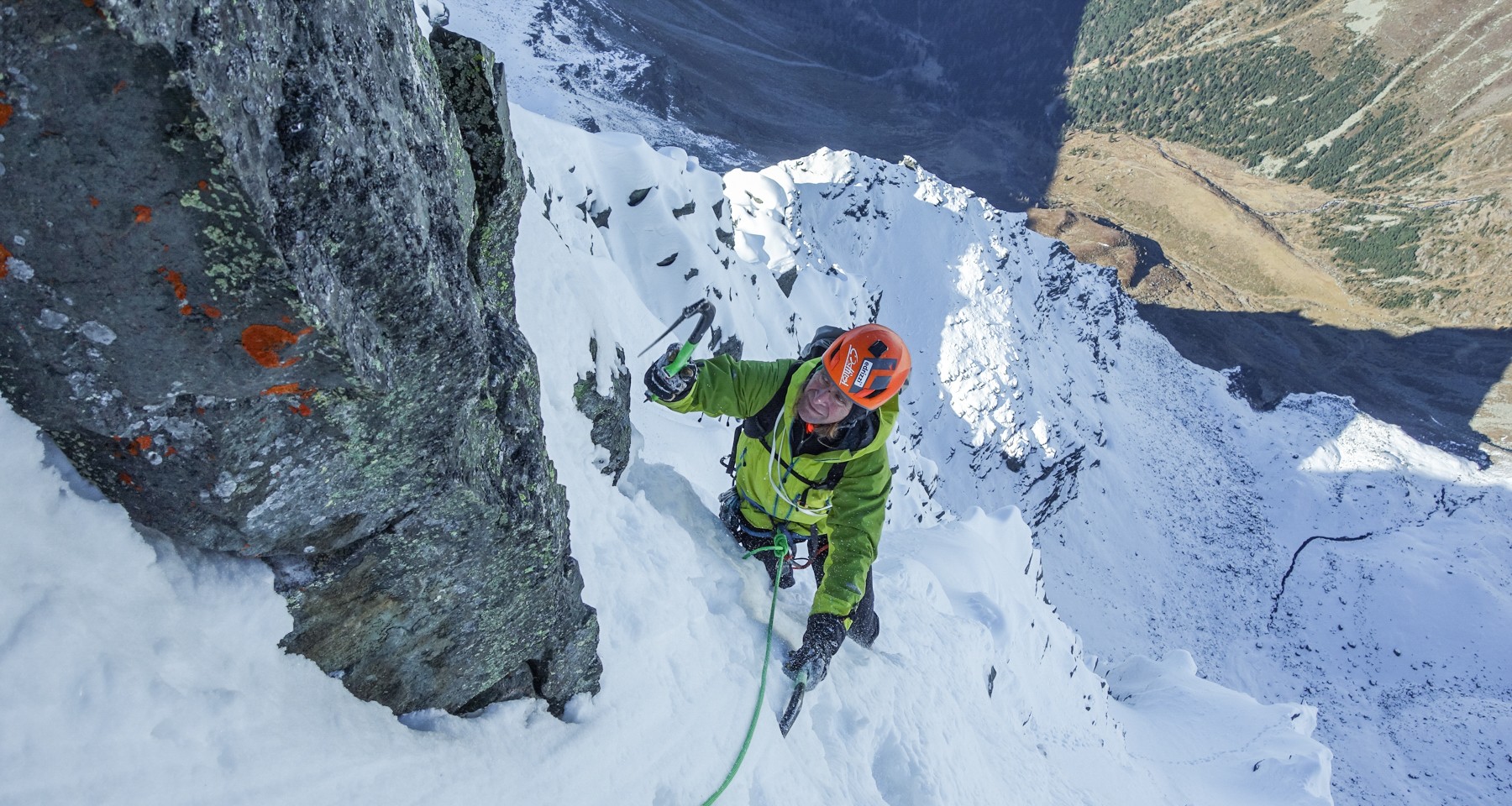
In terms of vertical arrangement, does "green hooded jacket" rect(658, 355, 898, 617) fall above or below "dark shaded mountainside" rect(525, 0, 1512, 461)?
above

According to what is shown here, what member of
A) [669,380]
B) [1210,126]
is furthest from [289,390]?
[1210,126]

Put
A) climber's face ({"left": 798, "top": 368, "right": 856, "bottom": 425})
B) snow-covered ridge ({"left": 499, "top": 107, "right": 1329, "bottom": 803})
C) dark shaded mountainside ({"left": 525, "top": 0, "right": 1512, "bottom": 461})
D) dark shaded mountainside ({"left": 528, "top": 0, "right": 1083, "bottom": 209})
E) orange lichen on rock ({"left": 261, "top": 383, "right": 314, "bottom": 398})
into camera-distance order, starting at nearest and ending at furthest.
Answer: orange lichen on rock ({"left": 261, "top": 383, "right": 314, "bottom": 398})
climber's face ({"left": 798, "top": 368, "right": 856, "bottom": 425})
snow-covered ridge ({"left": 499, "top": 107, "right": 1329, "bottom": 803})
dark shaded mountainside ({"left": 525, "top": 0, "right": 1512, "bottom": 461})
dark shaded mountainside ({"left": 528, "top": 0, "right": 1083, "bottom": 209})

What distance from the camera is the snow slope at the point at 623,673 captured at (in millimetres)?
2018

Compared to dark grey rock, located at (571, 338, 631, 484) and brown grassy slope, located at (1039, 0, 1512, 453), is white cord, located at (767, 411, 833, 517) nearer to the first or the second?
dark grey rock, located at (571, 338, 631, 484)

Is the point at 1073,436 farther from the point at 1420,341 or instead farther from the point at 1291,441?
the point at 1420,341

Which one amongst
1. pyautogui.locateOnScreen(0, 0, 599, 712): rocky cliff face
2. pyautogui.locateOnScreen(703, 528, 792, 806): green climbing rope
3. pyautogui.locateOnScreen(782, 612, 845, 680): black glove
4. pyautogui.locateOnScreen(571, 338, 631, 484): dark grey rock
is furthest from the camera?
pyautogui.locateOnScreen(571, 338, 631, 484): dark grey rock

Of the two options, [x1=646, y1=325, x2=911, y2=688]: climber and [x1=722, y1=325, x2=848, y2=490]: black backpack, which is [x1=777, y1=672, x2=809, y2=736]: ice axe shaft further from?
[x1=722, y1=325, x2=848, y2=490]: black backpack

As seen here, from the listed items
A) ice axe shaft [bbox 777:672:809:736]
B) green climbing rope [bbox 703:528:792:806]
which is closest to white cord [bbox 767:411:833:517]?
green climbing rope [bbox 703:528:792:806]

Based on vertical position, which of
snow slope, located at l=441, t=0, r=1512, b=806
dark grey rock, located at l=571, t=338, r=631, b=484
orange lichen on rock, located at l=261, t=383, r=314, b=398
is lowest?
snow slope, located at l=441, t=0, r=1512, b=806

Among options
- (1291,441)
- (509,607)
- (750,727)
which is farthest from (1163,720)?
(1291,441)

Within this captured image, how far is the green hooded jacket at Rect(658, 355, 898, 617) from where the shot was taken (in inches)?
179

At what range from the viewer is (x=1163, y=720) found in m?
16.9

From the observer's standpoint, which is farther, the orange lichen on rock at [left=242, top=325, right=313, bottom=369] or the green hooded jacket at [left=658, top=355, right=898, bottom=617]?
the green hooded jacket at [left=658, top=355, right=898, bottom=617]

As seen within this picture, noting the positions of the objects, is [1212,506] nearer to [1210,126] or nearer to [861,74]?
[1210,126]
